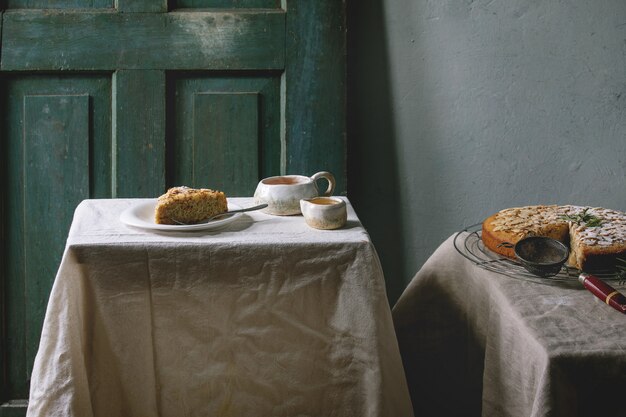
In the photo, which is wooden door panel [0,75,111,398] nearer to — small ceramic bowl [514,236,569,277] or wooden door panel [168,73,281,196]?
wooden door panel [168,73,281,196]

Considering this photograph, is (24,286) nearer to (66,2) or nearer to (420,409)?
(66,2)

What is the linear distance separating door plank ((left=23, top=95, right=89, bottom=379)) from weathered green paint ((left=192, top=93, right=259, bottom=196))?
1.12ft

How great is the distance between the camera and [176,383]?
4.37 ft

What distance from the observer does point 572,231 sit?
1.41 metres

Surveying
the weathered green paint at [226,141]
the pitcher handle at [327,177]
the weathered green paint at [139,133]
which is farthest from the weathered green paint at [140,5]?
the pitcher handle at [327,177]

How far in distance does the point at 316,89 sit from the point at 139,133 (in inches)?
21.7

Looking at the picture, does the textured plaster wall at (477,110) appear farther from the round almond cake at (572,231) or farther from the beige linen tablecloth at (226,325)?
the beige linen tablecloth at (226,325)

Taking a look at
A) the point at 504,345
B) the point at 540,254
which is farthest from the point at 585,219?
the point at 504,345

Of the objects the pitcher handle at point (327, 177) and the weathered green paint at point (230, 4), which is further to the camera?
the weathered green paint at point (230, 4)

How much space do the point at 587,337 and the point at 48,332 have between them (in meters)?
1.03

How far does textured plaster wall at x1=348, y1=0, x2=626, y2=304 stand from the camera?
192 cm

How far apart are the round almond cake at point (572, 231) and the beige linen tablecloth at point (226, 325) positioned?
1.13ft

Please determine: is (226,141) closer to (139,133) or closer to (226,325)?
(139,133)

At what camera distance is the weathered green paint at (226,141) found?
6.07ft
